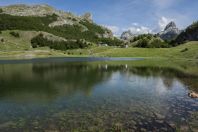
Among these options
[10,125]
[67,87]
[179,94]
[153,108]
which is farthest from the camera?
[67,87]

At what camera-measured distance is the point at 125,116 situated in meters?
34.8

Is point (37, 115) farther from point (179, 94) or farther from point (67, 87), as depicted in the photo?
point (179, 94)

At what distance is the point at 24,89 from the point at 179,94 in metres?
34.1

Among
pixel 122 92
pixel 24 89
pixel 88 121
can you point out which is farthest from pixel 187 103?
pixel 24 89

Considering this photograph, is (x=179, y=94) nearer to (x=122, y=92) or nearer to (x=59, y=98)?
(x=122, y=92)

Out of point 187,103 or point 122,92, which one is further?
point 122,92

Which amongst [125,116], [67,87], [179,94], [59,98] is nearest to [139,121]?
[125,116]

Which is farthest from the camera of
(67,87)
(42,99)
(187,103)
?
(67,87)

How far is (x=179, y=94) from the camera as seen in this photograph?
171ft

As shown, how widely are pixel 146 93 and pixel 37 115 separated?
26.6m

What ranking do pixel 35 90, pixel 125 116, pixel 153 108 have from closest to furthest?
pixel 125 116
pixel 153 108
pixel 35 90

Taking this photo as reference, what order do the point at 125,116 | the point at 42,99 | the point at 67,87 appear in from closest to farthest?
the point at 125,116 → the point at 42,99 → the point at 67,87

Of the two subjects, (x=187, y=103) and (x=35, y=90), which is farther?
(x=35, y=90)

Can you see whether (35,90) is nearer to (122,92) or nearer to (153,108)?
(122,92)
